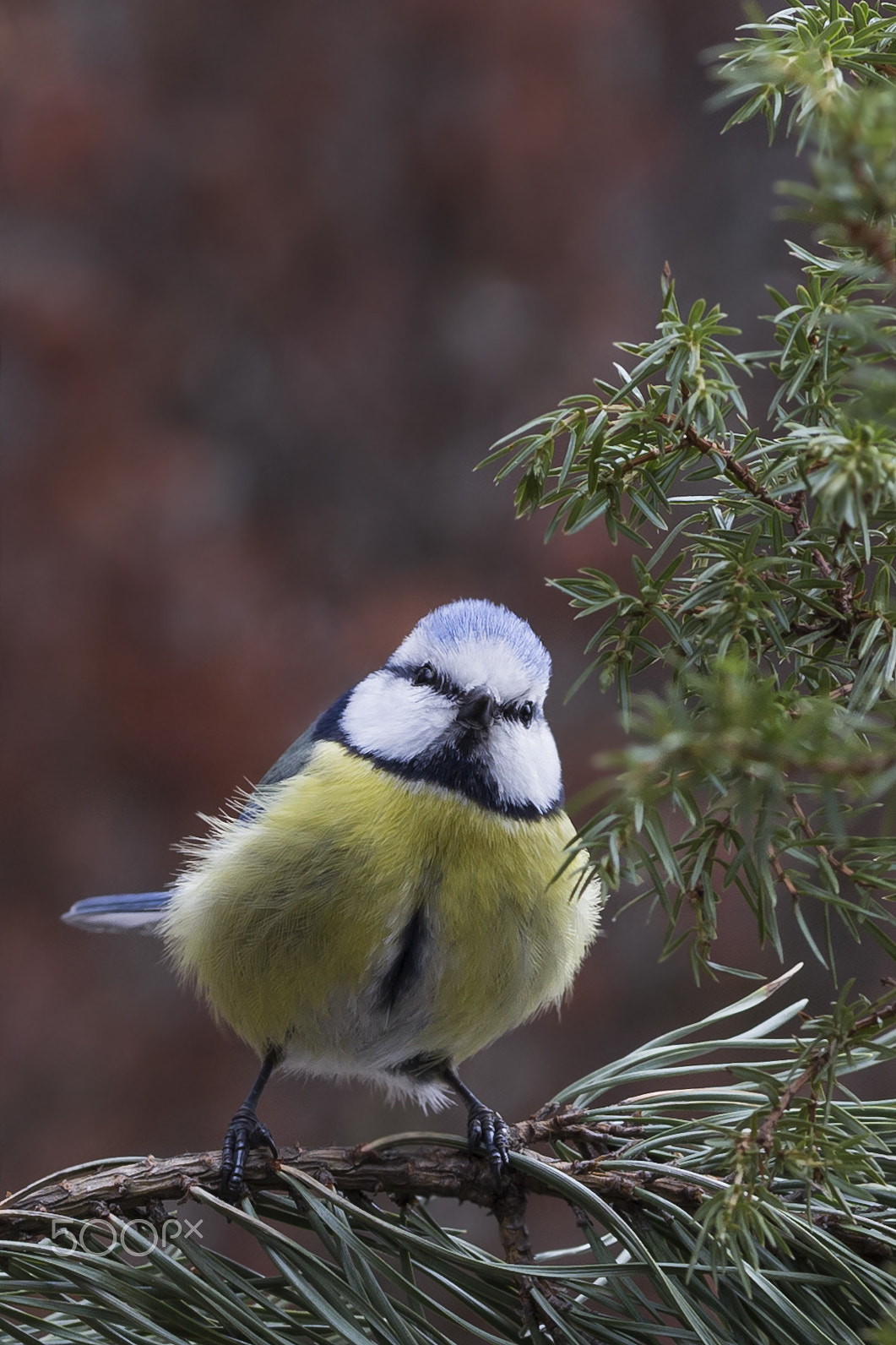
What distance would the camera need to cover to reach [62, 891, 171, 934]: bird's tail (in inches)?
48.2

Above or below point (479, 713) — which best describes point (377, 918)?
below

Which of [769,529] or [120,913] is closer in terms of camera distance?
[769,529]

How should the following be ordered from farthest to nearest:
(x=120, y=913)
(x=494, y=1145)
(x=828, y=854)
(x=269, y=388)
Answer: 1. (x=269, y=388)
2. (x=120, y=913)
3. (x=494, y=1145)
4. (x=828, y=854)

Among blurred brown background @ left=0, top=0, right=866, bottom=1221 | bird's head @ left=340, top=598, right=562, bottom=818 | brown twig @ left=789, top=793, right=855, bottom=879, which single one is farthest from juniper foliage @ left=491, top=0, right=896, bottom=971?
blurred brown background @ left=0, top=0, right=866, bottom=1221

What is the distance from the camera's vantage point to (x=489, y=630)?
997 millimetres

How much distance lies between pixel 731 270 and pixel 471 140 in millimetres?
385

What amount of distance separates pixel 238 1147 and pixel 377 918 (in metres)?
0.19

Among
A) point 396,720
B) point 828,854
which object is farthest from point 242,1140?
point 828,854

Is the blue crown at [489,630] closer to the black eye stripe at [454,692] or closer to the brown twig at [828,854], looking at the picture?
the black eye stripe at [454,692]

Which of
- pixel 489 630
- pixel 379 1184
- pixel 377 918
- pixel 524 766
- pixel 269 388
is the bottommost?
pixel 379 1184

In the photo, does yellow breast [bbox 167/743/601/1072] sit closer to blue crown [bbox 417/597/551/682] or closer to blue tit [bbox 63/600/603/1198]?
blue tit [bbox 63/600/603/1198]

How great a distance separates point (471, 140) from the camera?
150 cm

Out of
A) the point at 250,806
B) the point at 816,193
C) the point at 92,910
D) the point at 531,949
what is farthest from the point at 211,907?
the point at 816,193

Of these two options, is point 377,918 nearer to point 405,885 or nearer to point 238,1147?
point 405,885
